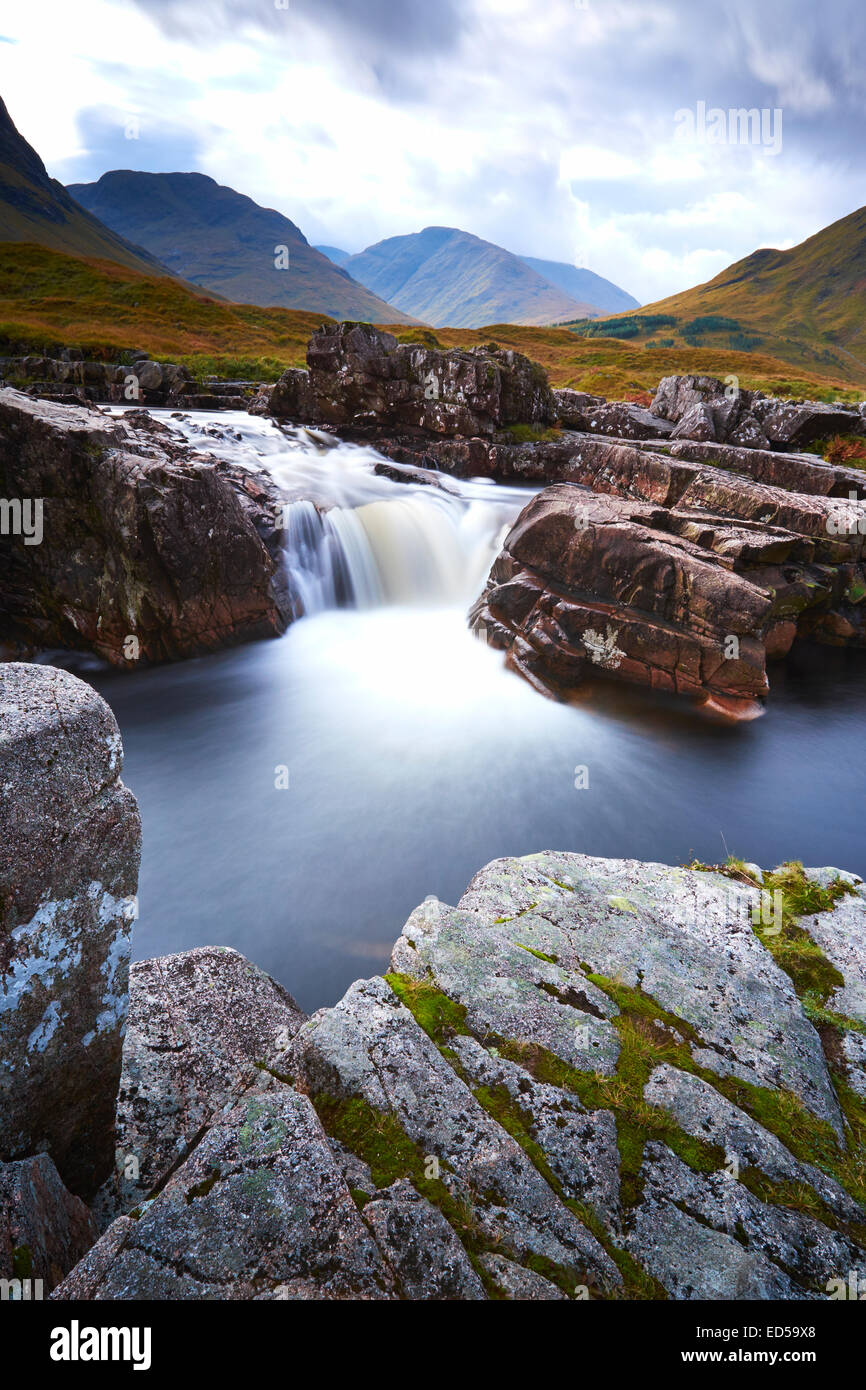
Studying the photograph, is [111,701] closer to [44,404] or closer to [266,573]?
[266,573]

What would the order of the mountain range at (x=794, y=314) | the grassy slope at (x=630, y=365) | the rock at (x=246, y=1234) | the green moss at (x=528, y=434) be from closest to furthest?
the rock at (x=246, y=1234) → the green moss at (x=528, y=434) → the grassy slope at (x=630, y=365) → the mountain range at (x=794, y=314)

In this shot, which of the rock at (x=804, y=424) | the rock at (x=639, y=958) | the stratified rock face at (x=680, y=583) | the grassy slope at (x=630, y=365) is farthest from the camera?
the grassy slope at (x=630, y=365)

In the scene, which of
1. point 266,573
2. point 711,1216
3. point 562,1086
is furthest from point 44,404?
point 711,1216

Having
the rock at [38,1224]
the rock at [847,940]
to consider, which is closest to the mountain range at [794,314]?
the rock at [847,940]

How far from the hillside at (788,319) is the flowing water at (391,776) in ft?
432

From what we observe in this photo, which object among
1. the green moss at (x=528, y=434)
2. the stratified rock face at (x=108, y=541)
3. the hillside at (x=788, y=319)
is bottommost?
the stratified rock face at (x=108, y=541)

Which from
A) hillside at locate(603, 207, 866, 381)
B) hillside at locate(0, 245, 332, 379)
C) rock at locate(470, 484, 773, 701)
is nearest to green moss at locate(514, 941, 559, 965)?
rock at locate(470, 484, 773, 701)

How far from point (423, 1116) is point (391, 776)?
9.84m

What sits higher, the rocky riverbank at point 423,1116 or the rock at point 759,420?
the rock at point 759,420

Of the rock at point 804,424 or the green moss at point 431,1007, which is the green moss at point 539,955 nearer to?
the green moss at point 431,1007

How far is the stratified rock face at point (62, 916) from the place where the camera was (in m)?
3.73

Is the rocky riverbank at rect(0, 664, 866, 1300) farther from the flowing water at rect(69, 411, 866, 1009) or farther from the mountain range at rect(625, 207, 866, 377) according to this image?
the mountain range at rect(625, 207, 866, 377)

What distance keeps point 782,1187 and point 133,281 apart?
119015 mm
